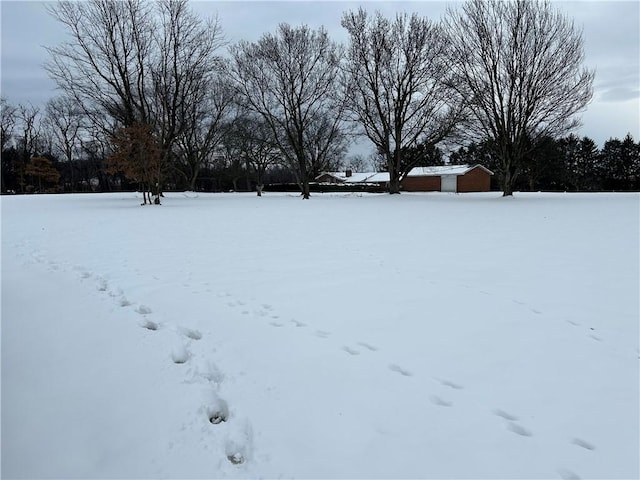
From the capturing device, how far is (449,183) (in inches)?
1884

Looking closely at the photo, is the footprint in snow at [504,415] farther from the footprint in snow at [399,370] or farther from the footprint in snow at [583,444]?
the footprint in snow at [399,370]

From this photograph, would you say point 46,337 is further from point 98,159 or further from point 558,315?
point 98,159

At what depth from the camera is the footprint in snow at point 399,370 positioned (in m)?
2.84

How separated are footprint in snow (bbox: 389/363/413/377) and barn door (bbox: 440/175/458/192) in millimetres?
47526

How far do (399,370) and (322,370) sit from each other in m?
0.56

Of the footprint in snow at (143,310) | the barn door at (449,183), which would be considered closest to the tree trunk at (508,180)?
the barn door at (449,183)

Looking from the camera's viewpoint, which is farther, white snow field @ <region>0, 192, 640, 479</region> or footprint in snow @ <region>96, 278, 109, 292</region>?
footprint in snow @ <region>96, 278, 109, 292</region>

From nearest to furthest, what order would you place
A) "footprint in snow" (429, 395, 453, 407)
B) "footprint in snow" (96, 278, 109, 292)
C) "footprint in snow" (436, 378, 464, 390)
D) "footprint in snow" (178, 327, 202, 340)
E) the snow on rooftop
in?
"footprint in snow" (429, 395, 453, 407) → "footprint in snow" (436, 378, 464, 390) → "footprint in snow" (178, 327, 202, 340) → "footprint in snow" (96, 278, 109, 292) → the snow on rooftop

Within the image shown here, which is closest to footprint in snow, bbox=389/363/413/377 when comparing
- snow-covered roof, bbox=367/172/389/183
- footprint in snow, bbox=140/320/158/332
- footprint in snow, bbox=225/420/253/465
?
footprint in snow, bbox=225/420/253/465

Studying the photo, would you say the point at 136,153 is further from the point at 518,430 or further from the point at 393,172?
the point at 518,430

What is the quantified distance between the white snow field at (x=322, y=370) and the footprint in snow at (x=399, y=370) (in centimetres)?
2

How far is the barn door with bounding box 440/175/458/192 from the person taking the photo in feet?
155

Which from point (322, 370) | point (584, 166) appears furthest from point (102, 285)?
point (584, 166)

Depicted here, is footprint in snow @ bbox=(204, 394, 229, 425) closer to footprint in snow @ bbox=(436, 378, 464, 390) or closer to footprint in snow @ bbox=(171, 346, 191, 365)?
footprint in snow @ bbox=(171, 346, 191, 365)
